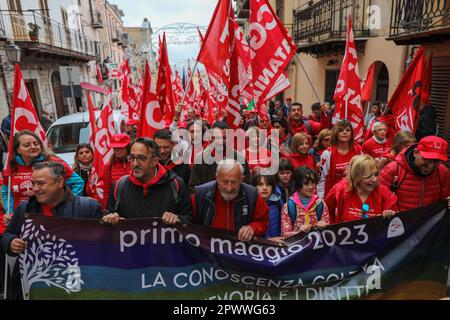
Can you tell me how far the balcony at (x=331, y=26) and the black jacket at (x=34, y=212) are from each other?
8970 millimetres

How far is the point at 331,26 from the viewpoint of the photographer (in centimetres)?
1211

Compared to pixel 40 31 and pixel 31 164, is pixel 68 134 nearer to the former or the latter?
pixel 31 164

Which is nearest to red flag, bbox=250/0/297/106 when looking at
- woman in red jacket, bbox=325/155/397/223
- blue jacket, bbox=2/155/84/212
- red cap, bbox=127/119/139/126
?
woman in red jacket, bbox=325/155/397/223

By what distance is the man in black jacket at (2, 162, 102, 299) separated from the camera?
8.73 feet

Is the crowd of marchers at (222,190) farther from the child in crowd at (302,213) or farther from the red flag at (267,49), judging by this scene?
the red flag at (267,49)

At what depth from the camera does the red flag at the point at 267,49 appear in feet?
16.2

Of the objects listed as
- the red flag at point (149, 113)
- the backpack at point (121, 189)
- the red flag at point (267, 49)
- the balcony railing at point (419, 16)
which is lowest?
the backpack at point (121, 189)

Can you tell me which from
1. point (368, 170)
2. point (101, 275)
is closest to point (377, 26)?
point (368, 170)

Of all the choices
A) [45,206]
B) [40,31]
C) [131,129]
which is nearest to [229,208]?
[45,206]

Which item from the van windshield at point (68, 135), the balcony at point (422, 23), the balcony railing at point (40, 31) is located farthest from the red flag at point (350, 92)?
the balcony railing at point (40, 31)

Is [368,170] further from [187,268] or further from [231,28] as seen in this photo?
[231,28]

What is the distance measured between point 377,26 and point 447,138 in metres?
4.23

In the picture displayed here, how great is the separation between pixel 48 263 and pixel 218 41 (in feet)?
12.0

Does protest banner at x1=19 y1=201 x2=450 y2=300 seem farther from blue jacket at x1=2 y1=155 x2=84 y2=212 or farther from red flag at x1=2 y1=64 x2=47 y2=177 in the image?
red flag at x1=2 y1=64 x2=47 y2=177
